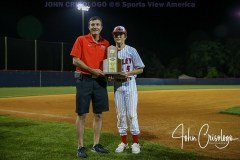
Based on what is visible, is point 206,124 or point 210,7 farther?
point 210,7

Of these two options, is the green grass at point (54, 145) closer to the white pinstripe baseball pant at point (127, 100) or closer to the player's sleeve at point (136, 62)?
the white pinstripe baseball pant at point (127, 100)

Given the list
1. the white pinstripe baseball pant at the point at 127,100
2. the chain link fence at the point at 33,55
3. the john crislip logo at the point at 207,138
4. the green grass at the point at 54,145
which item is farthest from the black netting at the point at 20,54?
the white pinstripe baseball pant at the point at 127,100

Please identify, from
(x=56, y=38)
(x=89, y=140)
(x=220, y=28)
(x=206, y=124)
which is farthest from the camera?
(x=220, y=28)

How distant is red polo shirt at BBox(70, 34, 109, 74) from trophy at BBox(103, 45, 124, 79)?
0.34 ft

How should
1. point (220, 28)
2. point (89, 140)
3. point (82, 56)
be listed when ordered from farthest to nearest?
point (220, 28)
point (89, 140)
point (82, 56)

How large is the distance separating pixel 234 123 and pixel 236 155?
10.4ft

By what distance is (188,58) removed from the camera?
61.2 metres

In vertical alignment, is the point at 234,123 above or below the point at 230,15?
below

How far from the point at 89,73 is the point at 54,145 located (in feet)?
4.36

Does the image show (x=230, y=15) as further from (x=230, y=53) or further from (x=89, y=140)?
(x=89, y=140)

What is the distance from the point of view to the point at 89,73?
4773 mm

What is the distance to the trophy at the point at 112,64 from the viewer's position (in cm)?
471

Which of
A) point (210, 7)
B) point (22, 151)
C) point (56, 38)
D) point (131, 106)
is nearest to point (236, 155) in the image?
point (131, 106)

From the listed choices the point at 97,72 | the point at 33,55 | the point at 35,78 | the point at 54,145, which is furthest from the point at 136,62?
the point at 33,55
